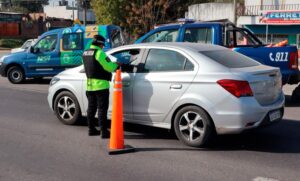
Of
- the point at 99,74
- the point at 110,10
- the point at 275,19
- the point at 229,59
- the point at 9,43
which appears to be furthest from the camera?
the point at 9,43

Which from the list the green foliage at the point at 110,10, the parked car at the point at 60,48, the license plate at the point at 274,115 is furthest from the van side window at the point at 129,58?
the green foliage at the point at 110,10

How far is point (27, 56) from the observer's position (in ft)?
53.0

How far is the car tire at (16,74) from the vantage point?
649 inches

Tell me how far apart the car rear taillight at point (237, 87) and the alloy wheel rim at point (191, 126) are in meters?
0.61

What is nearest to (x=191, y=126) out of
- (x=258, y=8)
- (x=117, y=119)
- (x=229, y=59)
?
(x=117, y=119)

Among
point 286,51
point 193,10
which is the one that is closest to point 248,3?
point 193,10

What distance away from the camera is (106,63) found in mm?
7168

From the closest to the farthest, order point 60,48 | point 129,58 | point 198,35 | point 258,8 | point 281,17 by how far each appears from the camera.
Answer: point 129,58, point 198,35, point 60,48, point 281,17, point 258,8

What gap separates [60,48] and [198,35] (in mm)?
5708

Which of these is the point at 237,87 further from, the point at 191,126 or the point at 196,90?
the point at 191,126

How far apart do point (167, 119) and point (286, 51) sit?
4813 mm

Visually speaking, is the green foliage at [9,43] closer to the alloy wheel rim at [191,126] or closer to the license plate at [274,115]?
the alloy wheel rim at [191,126]

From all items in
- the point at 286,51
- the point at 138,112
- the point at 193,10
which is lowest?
the point at 138,112

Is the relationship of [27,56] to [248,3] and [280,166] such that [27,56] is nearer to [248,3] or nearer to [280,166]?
[280,166]
